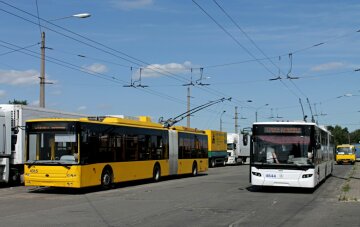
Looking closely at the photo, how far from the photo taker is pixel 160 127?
26.5 metres

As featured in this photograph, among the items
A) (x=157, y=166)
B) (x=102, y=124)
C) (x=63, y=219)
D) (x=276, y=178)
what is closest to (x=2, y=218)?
(x=63, y=219)

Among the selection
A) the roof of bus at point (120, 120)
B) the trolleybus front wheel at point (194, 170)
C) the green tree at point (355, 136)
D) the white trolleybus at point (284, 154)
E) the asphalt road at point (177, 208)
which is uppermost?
the green tree at point (355, 136)

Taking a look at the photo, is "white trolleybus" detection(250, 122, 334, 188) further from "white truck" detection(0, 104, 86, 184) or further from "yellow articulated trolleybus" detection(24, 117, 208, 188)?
"white truck" detection(0, 104, 86, 184)

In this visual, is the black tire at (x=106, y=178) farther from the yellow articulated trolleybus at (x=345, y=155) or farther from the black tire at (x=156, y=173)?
the yellow articulated trolleybus at (x=345, y=155)

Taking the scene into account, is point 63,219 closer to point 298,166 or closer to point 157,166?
point 298,166

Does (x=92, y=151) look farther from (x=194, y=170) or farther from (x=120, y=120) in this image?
(x=194, y=170)

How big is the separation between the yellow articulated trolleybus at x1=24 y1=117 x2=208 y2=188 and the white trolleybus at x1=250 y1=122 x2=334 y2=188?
224 inches

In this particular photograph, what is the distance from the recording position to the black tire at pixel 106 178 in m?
20.4

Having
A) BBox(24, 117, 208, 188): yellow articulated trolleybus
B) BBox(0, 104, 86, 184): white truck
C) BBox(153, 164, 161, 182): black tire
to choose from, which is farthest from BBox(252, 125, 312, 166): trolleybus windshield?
BBox(0, 104, 86, 184): white truck

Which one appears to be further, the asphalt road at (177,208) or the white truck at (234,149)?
the white truck at (234,149)

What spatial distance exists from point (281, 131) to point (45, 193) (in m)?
9.02

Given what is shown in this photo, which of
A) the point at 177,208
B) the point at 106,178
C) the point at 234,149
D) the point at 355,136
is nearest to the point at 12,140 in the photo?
the point at 106,178

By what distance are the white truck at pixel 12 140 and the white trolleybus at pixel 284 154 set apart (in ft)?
31.2

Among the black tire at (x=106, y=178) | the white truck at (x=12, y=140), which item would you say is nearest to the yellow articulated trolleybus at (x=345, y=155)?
the black tire at (x=106, y=178)
